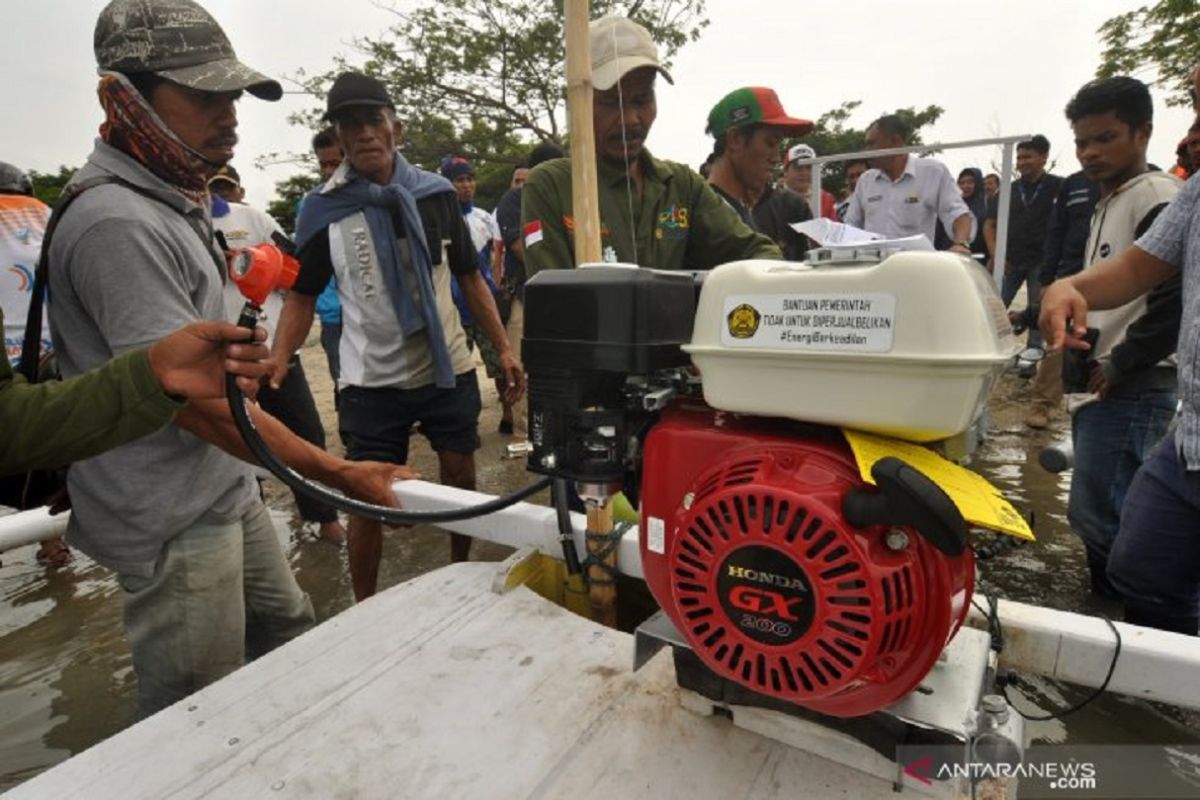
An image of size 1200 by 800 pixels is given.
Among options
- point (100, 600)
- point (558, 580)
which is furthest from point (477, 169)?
point (558, 580)

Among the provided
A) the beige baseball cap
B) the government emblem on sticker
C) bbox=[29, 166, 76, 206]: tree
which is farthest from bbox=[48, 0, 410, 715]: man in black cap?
bbox=[29, 166, 76, 206]: tree

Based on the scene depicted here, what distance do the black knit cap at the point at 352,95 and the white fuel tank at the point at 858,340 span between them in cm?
202

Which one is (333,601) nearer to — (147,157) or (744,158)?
(147,157)

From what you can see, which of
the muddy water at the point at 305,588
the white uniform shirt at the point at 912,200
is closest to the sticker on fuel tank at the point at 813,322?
the muddy water at the point at 305,588

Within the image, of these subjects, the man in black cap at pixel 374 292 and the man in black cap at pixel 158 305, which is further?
the man in black cap at pixel 374 292

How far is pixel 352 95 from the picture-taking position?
245 centimetres

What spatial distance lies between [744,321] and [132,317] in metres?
1.12

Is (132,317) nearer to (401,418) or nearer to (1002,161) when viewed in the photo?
(401,418)

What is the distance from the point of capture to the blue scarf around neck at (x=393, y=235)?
2.49m

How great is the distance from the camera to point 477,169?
17.3m

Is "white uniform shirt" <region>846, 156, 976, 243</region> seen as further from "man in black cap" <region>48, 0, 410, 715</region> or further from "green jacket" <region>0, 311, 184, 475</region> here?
"green jacket" <region>0, 311, 184, 475</region>

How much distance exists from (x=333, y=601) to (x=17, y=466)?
1935 millimetres

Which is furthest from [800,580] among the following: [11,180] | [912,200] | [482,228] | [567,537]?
[482,228]

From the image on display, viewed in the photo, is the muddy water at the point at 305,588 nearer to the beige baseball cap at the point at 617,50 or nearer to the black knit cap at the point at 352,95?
the beige baseball cap at the point at 617,50
